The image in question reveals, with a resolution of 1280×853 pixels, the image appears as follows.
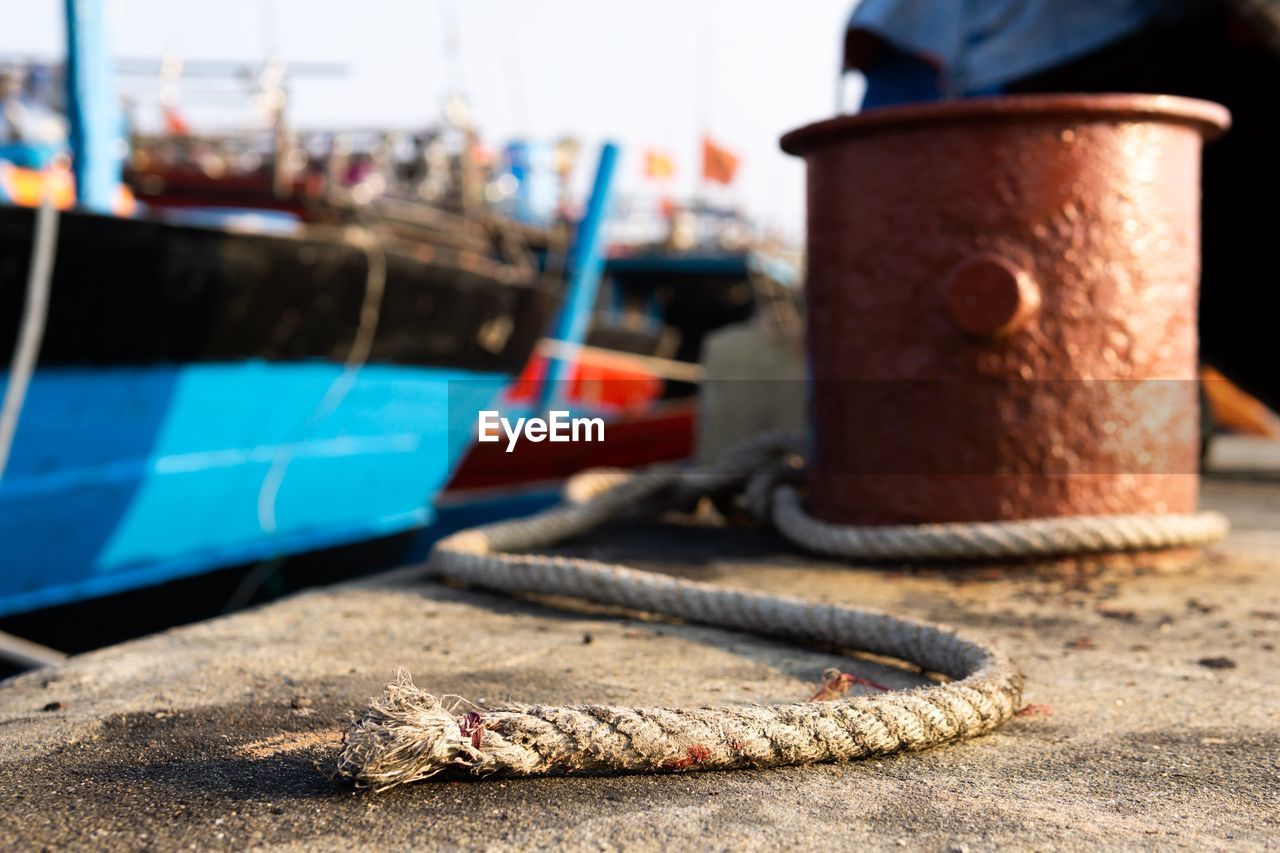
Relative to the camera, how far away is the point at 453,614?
1891 millimetres

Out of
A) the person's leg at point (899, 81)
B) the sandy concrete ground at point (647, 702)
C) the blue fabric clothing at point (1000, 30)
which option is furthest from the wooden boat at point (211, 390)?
the blue fabric clothing at point (1000, 30)

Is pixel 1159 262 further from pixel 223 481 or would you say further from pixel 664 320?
pixel 664 320

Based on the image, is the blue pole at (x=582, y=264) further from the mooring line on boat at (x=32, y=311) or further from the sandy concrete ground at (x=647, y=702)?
the sandy concrete ground at (x=647, y=702)

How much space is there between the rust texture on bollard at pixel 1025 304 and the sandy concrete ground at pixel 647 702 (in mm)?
229

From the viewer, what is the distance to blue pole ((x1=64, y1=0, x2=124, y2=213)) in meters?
3.37

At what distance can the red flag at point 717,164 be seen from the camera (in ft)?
68.4

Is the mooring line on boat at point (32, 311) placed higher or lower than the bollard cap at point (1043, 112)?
lower

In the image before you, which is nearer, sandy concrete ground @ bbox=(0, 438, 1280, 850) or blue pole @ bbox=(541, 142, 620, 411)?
sandy concrete ground @ bbox=(0, 438, 1280, 850)

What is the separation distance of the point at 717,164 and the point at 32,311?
18.9 meters

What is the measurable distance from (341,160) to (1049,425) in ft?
22.1

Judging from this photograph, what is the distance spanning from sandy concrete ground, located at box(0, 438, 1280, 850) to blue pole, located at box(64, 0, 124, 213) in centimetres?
206

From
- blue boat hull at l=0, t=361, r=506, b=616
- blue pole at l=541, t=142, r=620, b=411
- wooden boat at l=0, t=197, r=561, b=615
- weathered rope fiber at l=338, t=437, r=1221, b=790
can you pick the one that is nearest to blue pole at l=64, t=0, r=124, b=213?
wooden boat at l=0, t=197, r=561, b=615

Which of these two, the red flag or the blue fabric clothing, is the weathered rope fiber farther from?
the red flag

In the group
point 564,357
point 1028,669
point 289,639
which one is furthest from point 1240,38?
point 564,357
